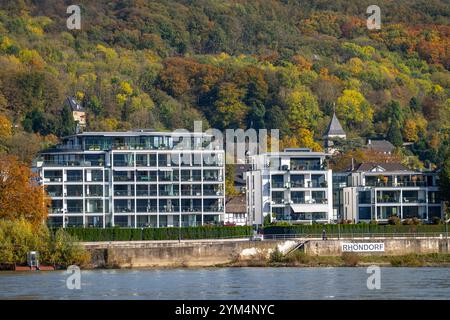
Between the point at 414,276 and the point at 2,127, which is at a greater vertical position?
the point at 2,127

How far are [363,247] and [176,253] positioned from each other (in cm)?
1555

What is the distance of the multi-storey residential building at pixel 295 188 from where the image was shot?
13012cm

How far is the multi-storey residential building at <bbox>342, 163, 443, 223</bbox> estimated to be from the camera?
434ft

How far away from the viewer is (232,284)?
80.4 m

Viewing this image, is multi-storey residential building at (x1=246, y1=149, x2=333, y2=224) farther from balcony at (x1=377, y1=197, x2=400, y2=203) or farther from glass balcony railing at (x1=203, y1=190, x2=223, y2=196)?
glass balcony railing at (x1=203, y1=190, x2=223, y2=196)

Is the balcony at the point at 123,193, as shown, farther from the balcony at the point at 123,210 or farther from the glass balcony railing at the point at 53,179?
the glass balcony railing at the point at 53,179

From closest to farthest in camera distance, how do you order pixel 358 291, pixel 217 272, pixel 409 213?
pixel 358 291 → pixel 217 272 → pixel 409 213

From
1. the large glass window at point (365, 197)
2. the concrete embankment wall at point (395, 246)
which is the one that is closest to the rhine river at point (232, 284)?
the concrete embankment wall at point (395, 246)

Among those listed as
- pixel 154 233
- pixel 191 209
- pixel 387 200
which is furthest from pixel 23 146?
pixel 154 233
